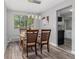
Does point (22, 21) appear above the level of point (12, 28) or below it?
above

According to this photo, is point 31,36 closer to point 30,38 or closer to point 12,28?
point 30,38

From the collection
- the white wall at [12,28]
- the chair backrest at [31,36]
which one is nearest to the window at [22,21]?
the white wall at [12,28]

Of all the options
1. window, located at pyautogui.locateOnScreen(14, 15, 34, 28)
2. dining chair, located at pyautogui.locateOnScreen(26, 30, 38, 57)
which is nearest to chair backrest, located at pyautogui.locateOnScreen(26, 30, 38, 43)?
dining chair, located at pyautogui.locateOnScreen(26, 30, 38, 57)

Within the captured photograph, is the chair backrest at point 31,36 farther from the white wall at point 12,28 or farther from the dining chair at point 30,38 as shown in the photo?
the white wall at point 12,28

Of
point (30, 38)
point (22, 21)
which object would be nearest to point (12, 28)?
point (22, 21)

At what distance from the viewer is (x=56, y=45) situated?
4473 millimetres

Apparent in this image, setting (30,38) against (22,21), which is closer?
(30,38)

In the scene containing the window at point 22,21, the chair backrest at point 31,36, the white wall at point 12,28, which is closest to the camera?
the chair backrest at point 31,36

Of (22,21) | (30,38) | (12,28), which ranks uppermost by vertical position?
(22,21)

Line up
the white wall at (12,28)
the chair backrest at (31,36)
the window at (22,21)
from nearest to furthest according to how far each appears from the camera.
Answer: the chair backrest at (31,36), the white wall at (12,28), the window at (22,21)

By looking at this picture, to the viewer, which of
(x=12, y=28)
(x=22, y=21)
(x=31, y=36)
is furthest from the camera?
(x=22, y=21)

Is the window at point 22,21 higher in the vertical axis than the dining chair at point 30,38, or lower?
higher
